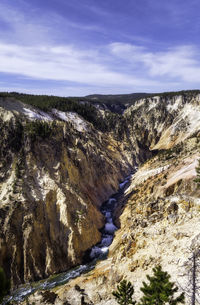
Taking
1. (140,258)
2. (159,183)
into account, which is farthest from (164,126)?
(140,258)

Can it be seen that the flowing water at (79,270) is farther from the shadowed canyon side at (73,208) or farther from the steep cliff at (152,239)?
the steep cliff at (152,239)

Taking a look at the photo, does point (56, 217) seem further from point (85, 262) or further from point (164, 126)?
point (164, 126)

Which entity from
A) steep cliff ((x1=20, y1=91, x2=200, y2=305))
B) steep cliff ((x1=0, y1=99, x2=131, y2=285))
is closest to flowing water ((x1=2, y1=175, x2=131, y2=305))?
steep cliff ((x1=0, y1=99, x2=131, y2=285))

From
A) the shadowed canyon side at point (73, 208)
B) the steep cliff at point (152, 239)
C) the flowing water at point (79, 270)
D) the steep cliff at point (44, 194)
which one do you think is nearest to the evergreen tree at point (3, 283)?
Answer: the steep cliff at point (152, 239)

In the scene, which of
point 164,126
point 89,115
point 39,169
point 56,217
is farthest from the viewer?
point 164,126

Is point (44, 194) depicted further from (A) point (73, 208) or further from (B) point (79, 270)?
(B) point (79, 270)

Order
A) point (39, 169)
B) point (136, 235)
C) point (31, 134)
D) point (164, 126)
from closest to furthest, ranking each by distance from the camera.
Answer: point (136, 235) < point (39, 169) < point (31, 134) < point (164, 126)

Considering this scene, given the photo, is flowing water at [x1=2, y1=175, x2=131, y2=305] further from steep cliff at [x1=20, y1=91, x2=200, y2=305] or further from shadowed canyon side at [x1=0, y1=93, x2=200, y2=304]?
steep cliff at [x1=20, y1=91, x2=200, y2=305]

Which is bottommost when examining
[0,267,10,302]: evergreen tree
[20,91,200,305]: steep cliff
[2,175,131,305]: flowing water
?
[2,175,131,305]: flowing water

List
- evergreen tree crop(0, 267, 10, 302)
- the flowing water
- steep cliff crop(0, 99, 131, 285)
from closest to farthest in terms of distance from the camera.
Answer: evergreen tree crop(0, 267, 10, 302) < the flowing water < steep cliff crop(0, 99, 131, 285)
